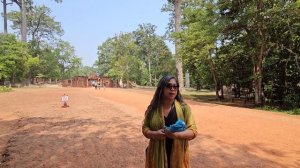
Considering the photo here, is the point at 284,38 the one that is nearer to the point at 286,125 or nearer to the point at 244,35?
the point at 244,35

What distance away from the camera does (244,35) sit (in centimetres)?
2280

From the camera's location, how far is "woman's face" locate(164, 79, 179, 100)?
12.0 ft

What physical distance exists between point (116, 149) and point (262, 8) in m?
14.4

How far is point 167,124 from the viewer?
3.63m

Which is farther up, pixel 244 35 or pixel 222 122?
pixel 244 35

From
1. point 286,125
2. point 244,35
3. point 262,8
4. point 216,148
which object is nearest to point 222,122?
point 286,125

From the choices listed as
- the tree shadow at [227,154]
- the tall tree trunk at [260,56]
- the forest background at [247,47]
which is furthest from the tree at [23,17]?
the tree shadow at [227,154]

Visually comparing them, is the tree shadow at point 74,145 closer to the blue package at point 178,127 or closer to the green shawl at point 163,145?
the green shawl at point 163,145

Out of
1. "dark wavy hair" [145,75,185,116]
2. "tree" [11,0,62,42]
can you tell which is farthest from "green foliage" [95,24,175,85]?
"dark wavy hair" [145,75,185,116]

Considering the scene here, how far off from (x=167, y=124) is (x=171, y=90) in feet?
1.14

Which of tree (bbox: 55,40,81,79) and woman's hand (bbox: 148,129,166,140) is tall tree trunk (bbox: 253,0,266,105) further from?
tree (bbox: 55,40,81,79)

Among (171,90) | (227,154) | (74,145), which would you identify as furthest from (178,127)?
(74,145)

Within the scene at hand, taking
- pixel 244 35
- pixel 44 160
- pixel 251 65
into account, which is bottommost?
pixel 44 160

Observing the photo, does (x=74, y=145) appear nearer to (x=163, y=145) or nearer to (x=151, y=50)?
(x=163, y=145)
